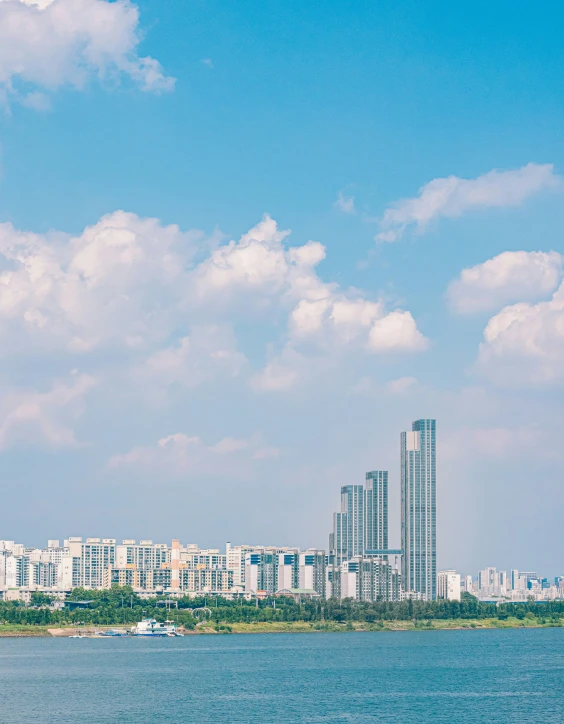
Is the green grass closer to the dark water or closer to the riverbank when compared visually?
the riverbank

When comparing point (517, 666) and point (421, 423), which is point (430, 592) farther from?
point (517, 666)

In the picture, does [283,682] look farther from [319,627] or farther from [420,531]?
[420,531]

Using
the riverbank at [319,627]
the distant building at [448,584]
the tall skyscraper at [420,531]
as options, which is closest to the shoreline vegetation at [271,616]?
the riverbank at [319,627]

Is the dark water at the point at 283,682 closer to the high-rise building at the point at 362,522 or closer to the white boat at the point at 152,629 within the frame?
the white boat at the point at 152,629

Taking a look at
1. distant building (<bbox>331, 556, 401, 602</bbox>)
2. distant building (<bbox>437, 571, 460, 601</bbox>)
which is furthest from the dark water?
distant building (<bbox>437, 571, 460, 601</bbox>)

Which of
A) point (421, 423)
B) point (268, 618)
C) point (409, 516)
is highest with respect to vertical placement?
point (421, 423)

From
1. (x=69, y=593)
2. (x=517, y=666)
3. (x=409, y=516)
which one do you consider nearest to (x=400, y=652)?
(x=517, y=666)

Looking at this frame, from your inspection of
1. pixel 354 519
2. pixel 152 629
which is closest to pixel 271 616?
pixel 152 629
